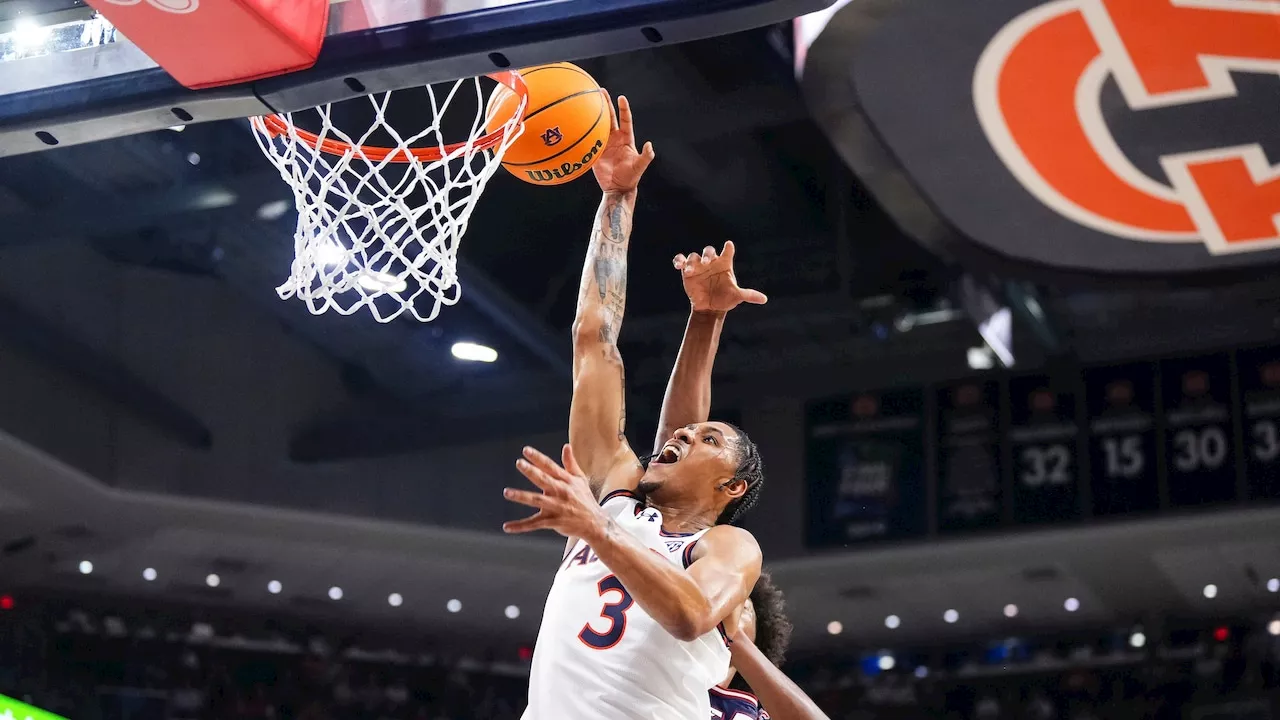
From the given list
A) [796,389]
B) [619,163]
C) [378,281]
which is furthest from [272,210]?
[619,163]

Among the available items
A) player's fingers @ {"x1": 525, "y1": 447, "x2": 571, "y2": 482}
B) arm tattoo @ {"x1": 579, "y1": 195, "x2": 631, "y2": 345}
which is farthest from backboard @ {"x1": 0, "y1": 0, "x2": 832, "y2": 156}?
player's fingers @ {"x1": 525, "y1": 447, "x2": 571, "y2": 482}

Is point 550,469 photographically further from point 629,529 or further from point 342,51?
point 342,51

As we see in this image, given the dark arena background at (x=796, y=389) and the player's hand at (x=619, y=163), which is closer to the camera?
the player's hand at (x=619, y=163)

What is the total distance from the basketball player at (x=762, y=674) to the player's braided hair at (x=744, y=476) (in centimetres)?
21

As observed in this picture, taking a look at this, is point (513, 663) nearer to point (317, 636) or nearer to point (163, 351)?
point (317, 636)

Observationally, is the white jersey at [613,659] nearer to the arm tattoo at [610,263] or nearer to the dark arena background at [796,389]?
the arm tattoo at [610,263]

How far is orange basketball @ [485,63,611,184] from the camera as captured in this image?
3.17 metres

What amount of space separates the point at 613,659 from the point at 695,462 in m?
0.50

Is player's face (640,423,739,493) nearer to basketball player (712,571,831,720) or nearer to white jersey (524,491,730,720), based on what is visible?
white jersey (524,491,730,720)

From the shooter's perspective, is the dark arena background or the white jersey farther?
the dark arena background

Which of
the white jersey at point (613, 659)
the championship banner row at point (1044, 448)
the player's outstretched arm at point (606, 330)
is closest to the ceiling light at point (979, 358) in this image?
the championship banner row at point (1044, 448)

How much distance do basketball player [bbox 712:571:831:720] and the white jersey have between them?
0.42m

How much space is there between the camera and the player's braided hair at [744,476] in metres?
2.89

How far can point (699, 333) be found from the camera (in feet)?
11.0
